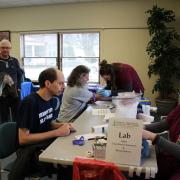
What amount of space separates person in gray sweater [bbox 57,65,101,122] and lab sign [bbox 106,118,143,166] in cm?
145

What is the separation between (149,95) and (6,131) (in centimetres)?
432

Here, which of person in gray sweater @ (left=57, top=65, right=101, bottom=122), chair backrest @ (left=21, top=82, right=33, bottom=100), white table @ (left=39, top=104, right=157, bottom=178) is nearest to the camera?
white table @ (left=39, top=104, right=157, bottom=178)

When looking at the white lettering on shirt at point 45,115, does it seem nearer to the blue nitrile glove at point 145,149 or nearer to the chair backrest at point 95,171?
the chair backrest at point 95,171

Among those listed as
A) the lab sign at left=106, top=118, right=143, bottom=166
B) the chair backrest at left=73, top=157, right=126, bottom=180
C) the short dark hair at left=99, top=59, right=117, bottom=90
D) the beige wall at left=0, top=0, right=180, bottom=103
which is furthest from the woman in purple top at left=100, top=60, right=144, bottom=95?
the beige wall at left=0, top=0, right=180, bottom=103

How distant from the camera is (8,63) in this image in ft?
12.7

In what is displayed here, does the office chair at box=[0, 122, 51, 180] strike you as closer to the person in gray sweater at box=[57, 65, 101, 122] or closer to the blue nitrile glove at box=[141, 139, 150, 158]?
the blue nitrile glove at box=[141, 139, 150, 158]

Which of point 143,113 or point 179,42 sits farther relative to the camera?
point 179,42

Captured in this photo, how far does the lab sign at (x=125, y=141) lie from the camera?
4.23 feet

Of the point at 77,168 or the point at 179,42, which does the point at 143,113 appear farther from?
the point at 179,42

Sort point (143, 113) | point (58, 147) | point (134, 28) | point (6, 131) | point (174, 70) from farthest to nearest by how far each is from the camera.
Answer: point (134, 28) → point (174, 70) → point (143, 113) → point (6, 131) → point (58, 147)

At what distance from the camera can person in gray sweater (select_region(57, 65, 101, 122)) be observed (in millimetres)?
2783

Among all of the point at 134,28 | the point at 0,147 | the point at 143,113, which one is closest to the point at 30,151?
the point at 0,147

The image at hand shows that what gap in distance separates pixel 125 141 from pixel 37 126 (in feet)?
Result: 2.65

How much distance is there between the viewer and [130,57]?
5.65m
